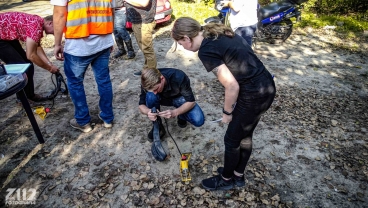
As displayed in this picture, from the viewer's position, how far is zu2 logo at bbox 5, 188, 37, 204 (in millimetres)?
2767

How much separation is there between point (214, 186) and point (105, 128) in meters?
2.04

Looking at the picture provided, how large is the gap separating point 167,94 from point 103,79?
0.98 m

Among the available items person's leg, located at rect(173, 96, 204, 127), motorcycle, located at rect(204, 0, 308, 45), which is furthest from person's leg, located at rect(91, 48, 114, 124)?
motorcycle, located at rect(204, 0, 308, 45)

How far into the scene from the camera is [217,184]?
286 cm

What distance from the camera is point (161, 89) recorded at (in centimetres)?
313

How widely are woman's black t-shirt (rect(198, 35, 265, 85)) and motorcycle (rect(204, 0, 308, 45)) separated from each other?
4595mm

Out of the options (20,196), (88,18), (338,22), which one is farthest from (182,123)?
(338,22)

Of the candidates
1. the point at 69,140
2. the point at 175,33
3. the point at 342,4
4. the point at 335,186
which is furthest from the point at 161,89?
the point at 342,4

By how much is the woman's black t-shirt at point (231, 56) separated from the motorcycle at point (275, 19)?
4.60 metres

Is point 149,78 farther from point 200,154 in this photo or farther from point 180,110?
point 200,154

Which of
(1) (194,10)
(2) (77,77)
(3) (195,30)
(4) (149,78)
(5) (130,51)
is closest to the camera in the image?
(3) (195,30)

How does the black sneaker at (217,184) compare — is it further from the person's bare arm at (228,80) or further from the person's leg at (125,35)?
the person's leg at (125,35)

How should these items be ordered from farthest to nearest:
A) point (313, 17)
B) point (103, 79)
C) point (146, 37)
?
point (313, 17) → point (146, 37) → point (103, 79)

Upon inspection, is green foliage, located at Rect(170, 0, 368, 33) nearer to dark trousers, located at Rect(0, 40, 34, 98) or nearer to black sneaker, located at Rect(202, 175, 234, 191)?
dark trousers, located at Rect(0, 40, 34, 98)
